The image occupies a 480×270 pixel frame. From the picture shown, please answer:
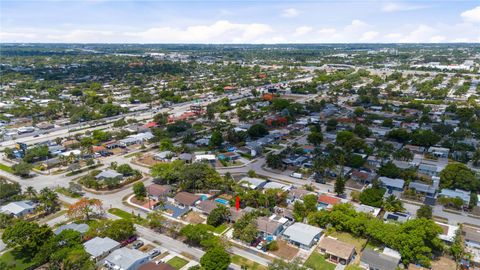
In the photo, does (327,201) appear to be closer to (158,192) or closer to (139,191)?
(158,192)

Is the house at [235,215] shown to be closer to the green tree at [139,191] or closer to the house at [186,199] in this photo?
the house at [186,199]

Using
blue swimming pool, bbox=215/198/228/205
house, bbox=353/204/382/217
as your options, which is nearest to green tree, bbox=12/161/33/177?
blue swimming pool, bbox=215/198/228/205

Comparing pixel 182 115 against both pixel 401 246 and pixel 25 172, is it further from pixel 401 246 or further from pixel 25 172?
pixel 401 246

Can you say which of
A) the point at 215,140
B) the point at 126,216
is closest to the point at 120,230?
the point at 126,216

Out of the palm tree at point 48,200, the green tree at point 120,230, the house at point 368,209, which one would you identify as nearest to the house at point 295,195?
the house at point 368,209

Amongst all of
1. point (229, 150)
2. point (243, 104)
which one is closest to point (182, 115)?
point (243, 104)

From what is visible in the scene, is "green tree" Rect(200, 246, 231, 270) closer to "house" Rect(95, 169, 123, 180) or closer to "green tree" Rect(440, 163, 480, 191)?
"house" Rect(95, 169, 123, 180)
